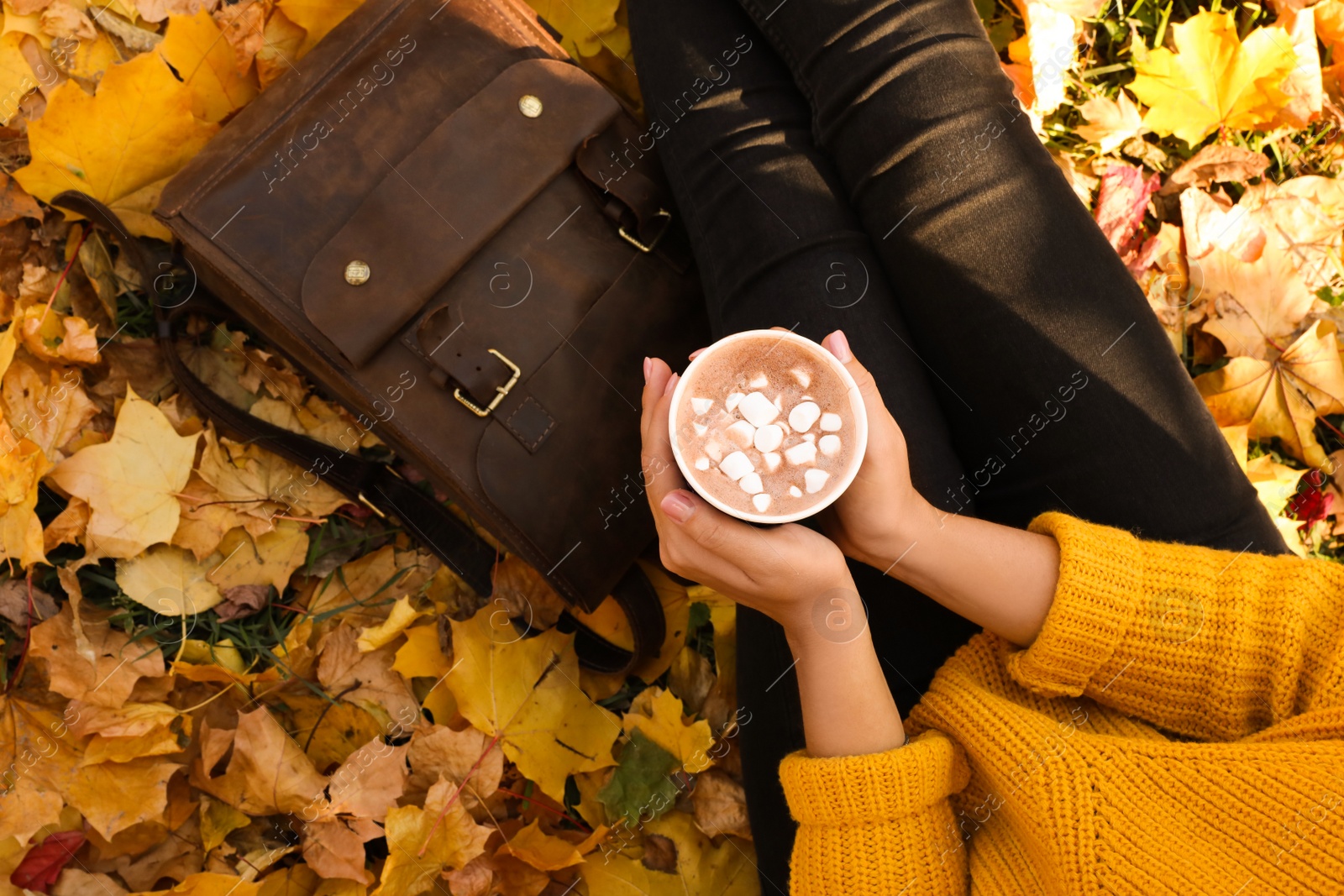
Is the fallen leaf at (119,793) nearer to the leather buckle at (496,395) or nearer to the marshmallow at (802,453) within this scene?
the leather buckle at (496,395)

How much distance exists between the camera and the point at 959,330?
144 cm

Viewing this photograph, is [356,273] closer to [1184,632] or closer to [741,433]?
[741,433]

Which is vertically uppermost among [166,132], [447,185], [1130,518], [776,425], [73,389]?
[166,132]

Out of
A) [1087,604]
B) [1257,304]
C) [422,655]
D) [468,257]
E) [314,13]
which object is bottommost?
[1257,304]

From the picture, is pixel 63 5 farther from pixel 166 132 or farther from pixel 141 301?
pixel 141 301

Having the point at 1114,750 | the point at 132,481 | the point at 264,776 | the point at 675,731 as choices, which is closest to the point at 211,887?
the point at 264,776

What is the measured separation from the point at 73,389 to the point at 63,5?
787 millimetres

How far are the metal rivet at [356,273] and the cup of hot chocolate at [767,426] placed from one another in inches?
→ 25.2

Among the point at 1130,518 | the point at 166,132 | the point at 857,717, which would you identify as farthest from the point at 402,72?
the point at 1130,518

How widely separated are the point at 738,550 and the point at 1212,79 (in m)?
1.64

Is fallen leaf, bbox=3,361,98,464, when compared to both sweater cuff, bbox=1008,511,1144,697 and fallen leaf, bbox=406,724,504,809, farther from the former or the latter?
sweater cuff, bbox=1008,511,1144,697

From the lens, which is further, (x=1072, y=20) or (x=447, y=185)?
(x=1072, y=20)

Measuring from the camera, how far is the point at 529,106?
1.52 m

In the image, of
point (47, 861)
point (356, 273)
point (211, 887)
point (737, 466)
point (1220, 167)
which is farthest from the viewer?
point (1220, 167)
